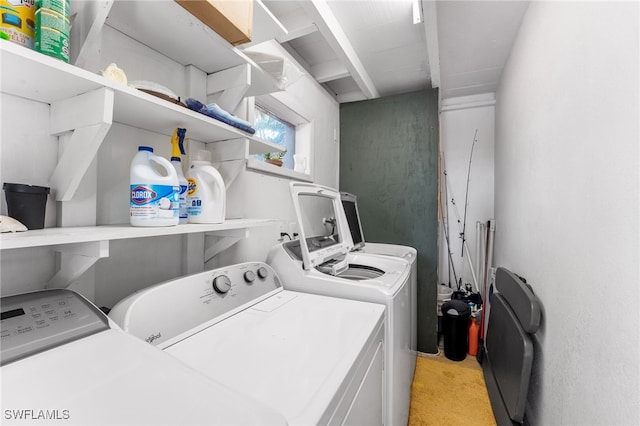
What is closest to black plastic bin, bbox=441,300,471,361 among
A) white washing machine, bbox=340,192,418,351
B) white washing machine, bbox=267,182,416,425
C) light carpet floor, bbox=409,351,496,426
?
light carpet floor, bbox=409,351,496,426

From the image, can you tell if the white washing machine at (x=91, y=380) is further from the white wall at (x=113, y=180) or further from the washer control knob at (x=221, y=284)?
the washer control knob at (x=221, y=284)

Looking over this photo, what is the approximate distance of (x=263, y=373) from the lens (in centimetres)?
70

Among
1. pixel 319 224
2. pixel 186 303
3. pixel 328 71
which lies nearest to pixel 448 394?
pixel 319 224

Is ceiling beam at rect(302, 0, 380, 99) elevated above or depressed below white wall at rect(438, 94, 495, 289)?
above

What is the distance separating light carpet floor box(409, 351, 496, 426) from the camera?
1929mm

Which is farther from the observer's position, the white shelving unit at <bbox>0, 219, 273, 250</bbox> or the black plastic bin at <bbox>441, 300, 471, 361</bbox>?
the black plastic bin at <bbox>441, 300, 471, 361</bbox>

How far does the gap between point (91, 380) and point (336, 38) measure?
7.31ft

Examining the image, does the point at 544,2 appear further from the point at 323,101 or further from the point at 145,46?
the point at 145,46

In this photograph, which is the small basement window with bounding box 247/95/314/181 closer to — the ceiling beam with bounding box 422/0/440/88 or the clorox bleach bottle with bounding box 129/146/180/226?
the clorox bleach bottle with bounding box 129/146/180/226

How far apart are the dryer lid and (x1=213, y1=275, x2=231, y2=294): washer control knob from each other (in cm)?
47

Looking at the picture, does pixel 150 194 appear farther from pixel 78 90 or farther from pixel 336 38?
pixel 336 38

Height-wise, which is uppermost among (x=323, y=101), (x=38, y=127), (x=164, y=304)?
(x=323, y=101)

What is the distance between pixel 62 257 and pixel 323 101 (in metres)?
2.50

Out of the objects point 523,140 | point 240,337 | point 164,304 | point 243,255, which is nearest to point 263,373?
point 240,337
